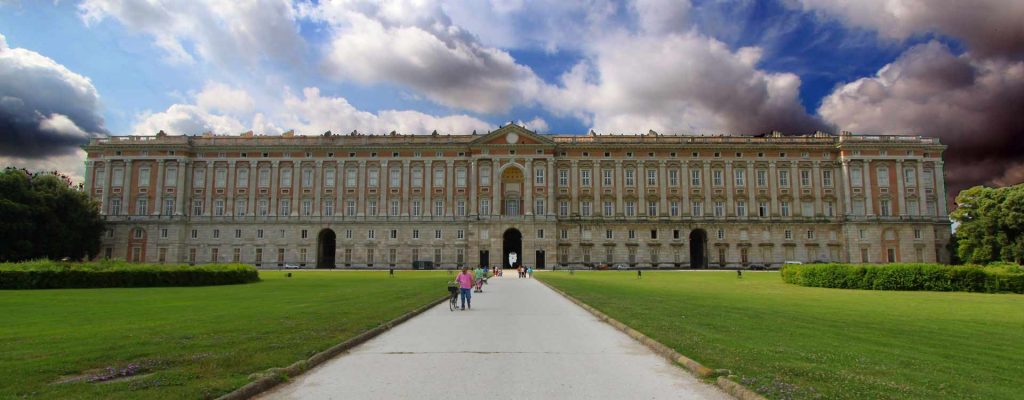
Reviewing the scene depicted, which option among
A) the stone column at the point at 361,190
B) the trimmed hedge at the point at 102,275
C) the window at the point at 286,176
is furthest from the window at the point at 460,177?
the trimmed hedge at the point at 102,275

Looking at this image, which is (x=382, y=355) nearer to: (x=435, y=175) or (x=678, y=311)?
(x=678, y=311)

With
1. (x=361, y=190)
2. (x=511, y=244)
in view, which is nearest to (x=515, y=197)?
(x=511, y=244)

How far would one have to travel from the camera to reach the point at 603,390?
360 inches

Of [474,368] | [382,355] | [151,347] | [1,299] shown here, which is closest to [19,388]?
[151,347]

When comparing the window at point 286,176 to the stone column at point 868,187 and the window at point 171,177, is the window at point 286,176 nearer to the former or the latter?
the window at point 171,177

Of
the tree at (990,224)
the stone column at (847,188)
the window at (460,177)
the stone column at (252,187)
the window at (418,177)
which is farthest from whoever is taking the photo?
the stone column at (252,187)

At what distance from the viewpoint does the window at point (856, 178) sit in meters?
84.1

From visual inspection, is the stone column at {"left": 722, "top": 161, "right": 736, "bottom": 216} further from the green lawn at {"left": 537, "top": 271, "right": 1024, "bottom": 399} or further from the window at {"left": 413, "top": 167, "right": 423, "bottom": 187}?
the green lawn at {"left": 537, "top": 271, "right": 1024, "bottom": 399}

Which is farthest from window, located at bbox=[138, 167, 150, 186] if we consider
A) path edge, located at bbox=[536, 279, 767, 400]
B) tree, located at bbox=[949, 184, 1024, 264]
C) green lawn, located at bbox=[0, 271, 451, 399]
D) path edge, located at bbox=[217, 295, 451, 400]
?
tree, located at bbox=[949, 184, 1024, 264]

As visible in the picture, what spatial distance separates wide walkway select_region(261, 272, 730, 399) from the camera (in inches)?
353

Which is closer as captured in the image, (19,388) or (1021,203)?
(19,388)

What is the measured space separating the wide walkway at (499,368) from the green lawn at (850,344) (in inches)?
43.6

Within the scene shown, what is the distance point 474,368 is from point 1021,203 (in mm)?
75585

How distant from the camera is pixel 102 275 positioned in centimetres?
3403
